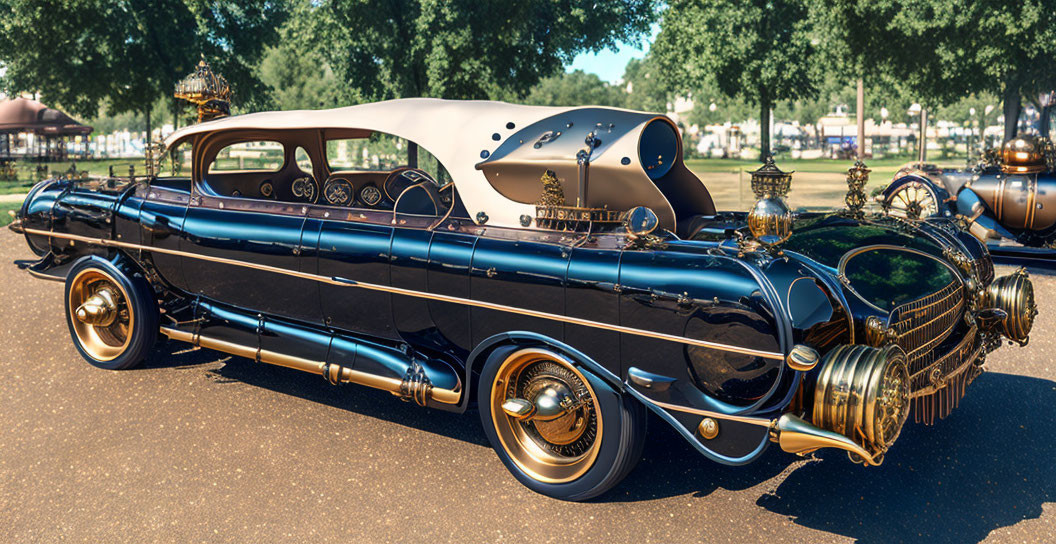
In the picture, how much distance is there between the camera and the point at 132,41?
2662 centimetres

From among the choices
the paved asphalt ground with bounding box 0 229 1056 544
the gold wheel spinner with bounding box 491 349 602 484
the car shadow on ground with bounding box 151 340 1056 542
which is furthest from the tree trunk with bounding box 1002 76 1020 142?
the gold wheel spinner with bounding box 491 349 602 484

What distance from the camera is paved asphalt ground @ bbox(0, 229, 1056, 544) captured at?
3.99 meters

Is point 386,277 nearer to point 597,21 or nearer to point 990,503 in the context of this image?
point 990,503

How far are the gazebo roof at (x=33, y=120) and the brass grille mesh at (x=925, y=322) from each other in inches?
1810

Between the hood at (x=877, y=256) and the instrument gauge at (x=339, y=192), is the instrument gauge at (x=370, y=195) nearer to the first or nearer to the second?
the instrument gauge at (x=339, y=192)

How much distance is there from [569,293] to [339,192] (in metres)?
2.57

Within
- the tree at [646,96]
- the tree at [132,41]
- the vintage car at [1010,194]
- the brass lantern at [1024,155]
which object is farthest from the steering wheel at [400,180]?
the tree at [646,96]

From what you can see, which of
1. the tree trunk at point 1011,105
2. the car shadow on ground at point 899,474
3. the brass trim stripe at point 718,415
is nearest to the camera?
the brass trim stripe at point 718,415

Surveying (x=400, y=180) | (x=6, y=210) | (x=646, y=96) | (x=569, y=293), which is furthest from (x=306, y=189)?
(x=646, y=96)

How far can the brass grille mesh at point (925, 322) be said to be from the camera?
409 cm

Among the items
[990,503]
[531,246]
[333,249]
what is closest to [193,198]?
[333,249]

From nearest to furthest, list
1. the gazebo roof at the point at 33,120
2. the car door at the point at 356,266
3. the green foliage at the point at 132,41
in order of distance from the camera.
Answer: the car door at the point at 356,266, the green foliage at the point at 132,41, the gazebo roof at the point at 33,120

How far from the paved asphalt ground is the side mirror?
4.51 feet

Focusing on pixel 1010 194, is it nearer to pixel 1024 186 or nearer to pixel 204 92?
pixel 1024 186
